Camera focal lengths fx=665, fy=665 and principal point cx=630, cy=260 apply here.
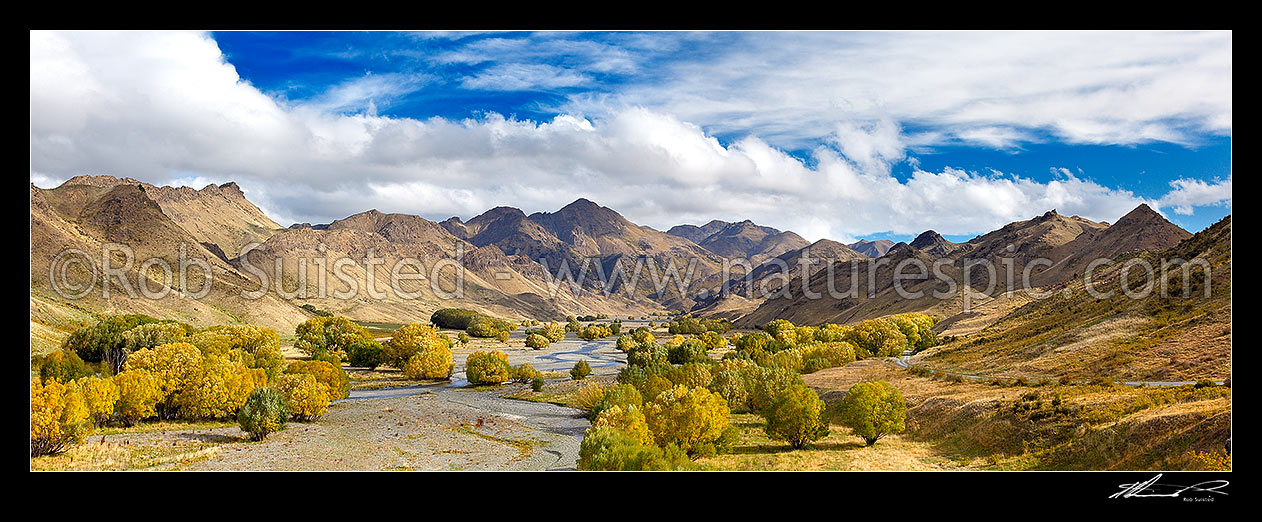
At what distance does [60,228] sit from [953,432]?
558 feet

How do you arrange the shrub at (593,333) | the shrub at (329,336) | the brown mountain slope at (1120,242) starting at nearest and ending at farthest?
the shrub at (329,336) < the brown mountain slope at (1120,242) < the shrub at (593,333)

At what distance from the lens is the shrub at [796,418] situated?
36.8 m

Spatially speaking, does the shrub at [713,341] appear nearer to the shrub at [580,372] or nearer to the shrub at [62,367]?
the shrub at [580,372]

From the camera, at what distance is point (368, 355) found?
87.9 meters

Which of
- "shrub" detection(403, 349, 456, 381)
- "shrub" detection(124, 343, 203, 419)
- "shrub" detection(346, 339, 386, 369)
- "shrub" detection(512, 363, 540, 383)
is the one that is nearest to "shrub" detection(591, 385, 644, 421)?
"shrub" detection(124, 343, 203, 419)

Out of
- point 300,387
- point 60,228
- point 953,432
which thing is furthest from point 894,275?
A: point 60,228

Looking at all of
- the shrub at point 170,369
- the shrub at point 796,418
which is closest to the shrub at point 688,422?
the shrub at point 796,418

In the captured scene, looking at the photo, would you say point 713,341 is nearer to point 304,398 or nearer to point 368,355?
point 368,355

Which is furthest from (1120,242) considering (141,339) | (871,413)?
(141,339)

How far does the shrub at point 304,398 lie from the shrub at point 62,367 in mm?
17062

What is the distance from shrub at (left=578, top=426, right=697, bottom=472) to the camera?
24.1m

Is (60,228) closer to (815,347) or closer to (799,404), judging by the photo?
(815,347)
